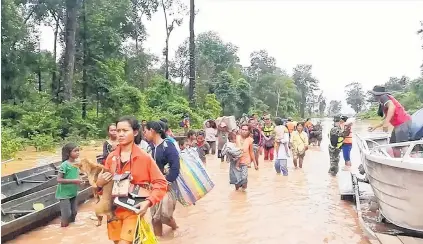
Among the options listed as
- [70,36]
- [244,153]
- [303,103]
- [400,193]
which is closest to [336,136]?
[244,153]

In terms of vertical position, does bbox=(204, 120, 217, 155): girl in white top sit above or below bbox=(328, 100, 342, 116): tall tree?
below

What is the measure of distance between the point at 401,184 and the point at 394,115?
6.48 feet

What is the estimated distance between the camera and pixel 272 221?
7859 mm

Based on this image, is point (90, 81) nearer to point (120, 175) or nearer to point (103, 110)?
point (103, 110)

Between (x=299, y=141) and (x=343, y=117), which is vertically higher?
(x=343, y=117)

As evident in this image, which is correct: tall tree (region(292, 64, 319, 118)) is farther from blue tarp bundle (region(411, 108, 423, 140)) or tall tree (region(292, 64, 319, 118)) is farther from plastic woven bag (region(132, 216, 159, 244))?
plastic woven bag (region(132, 216, 159, 244))

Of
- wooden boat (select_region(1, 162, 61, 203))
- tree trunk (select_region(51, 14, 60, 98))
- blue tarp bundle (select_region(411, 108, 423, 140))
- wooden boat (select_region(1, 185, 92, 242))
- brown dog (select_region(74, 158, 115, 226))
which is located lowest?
wooden boat (select_region(1, 185, 92, 242))

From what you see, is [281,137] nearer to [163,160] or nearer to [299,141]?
[299,141]

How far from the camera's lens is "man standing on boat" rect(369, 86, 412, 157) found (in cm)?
719

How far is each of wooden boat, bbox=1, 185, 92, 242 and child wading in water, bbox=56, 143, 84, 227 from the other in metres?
0.34

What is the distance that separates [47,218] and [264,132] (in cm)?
903

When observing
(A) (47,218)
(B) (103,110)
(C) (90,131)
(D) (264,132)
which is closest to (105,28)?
(B) (103,110)

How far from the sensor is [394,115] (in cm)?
727

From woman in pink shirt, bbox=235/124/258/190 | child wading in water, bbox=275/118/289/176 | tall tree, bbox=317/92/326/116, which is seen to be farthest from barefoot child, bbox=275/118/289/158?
tall tree, bbox=317/92/326/116
